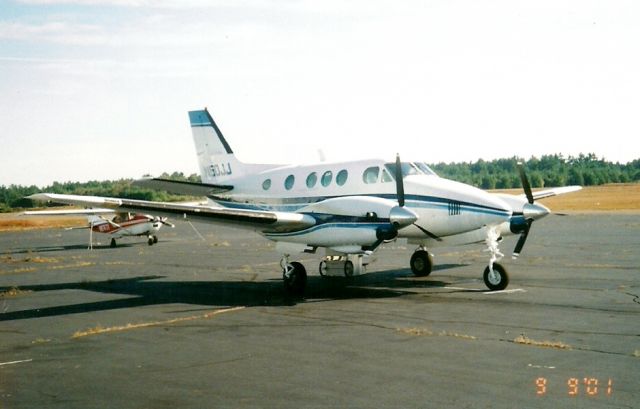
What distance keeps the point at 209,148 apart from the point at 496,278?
11.8 meters

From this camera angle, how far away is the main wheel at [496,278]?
16.0m

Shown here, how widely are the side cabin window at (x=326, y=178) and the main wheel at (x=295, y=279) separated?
2.95 meters

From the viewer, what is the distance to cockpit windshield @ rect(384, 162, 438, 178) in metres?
17.4

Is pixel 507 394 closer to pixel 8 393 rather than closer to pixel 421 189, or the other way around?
pixel 8 393

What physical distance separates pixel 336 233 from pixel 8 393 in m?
9.35

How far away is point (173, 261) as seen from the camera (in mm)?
27578

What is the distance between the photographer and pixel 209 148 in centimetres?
2342

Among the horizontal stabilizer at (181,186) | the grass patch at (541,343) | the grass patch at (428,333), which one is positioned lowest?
the grass patch at (541,343)

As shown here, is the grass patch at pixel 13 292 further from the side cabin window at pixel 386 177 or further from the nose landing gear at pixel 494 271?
the nose landing gear at pixel 494 271

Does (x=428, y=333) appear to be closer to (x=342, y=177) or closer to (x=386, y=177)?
(x=386, y=177)

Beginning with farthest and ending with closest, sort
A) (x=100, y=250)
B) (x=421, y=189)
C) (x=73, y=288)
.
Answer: (x=100, y=250) < (x=73, y=288) < (x=421, y=189)

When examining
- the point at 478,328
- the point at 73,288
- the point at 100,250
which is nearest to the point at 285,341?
the point at 478,328

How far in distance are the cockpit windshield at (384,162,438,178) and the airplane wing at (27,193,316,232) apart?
8.83 feet

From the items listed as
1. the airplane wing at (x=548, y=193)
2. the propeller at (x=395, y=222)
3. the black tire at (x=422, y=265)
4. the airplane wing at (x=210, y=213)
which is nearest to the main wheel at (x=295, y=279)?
the airplane wing at (x=210, y=213)
